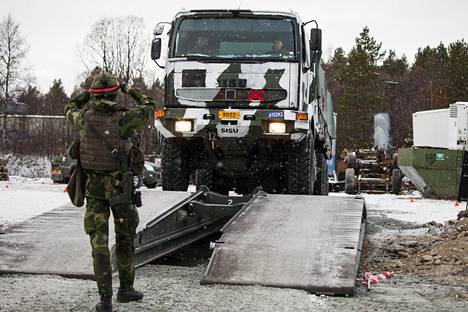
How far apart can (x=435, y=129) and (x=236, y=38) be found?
535 inches

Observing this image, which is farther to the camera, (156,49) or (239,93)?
(156,49)

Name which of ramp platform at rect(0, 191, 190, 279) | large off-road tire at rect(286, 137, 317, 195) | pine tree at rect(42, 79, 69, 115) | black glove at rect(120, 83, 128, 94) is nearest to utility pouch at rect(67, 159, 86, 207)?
black glove at rect(120, 83, 128, 94)

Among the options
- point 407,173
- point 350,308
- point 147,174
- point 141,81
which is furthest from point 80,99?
point 141,81

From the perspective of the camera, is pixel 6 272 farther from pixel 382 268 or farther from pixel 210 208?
pixel 382 268

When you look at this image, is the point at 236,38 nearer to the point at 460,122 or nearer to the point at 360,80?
the point at 460,122

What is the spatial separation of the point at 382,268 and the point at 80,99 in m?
4.12

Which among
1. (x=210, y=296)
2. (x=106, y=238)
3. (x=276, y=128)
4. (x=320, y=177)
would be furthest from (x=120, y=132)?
(x=320, y=177)

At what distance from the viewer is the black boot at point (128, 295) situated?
Answer: 5.70 m

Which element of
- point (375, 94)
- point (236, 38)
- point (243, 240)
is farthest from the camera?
point (375, 94)

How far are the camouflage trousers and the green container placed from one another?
1734 centimetres

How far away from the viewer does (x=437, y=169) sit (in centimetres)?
2197

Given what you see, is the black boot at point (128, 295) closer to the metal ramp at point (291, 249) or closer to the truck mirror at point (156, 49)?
the metal ramp at point (291, 249)

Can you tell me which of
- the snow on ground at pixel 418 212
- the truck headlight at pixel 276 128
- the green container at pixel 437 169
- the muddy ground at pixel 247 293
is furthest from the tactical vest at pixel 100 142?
the green container at pixel 437 169

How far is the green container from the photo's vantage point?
21688 mm
